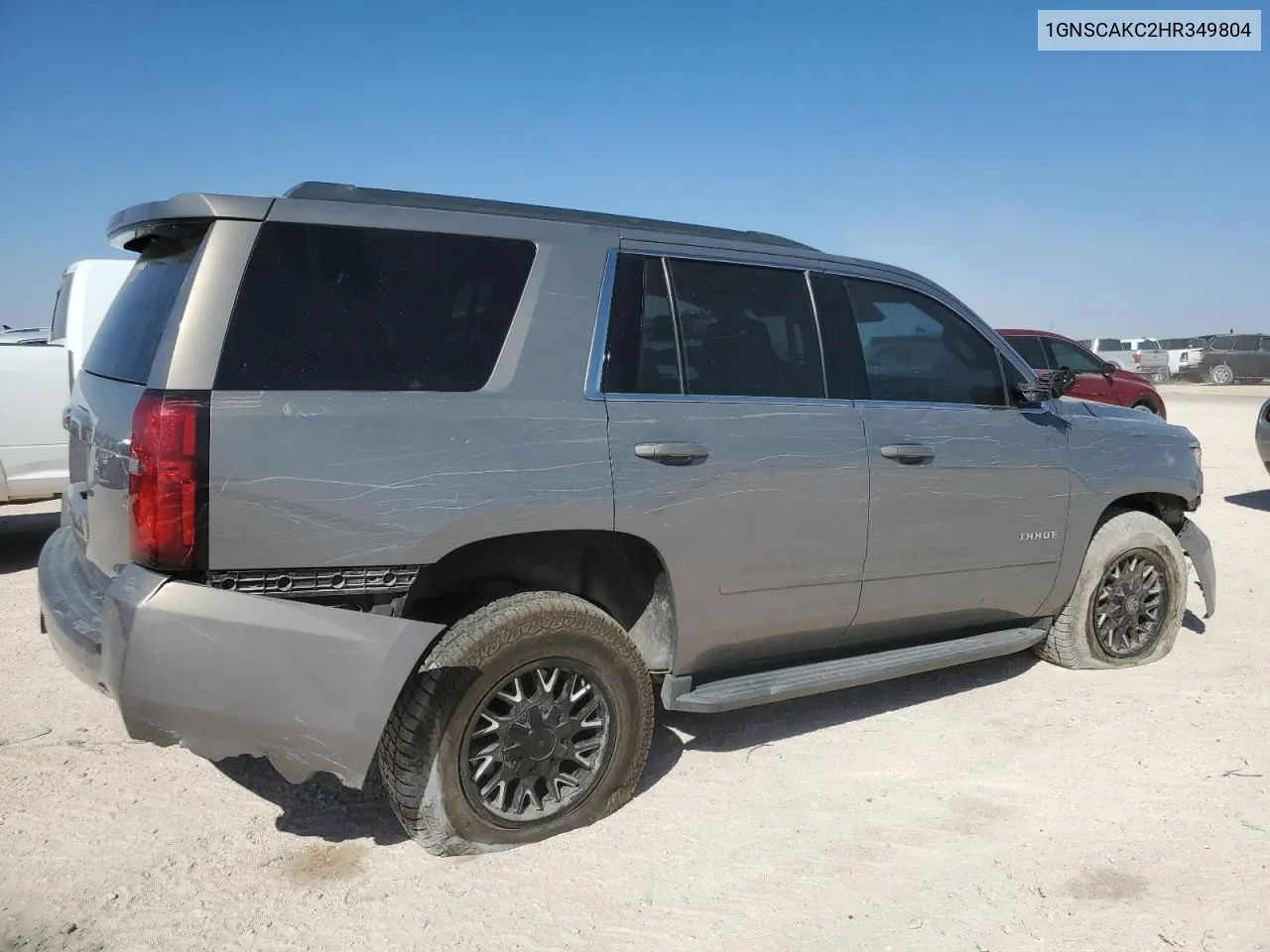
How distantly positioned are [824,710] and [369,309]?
8.98 feet

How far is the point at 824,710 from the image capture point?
4.50m

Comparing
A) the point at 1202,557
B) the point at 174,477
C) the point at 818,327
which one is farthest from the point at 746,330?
the point at 1202,557

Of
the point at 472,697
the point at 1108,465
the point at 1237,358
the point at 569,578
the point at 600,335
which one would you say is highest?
the point at 1237,358

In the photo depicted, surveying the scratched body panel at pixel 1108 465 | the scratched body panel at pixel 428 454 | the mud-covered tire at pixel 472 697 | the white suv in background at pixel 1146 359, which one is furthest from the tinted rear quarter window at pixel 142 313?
the white suv in background at pixel 1146 359

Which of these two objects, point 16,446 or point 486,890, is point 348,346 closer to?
point 486,890

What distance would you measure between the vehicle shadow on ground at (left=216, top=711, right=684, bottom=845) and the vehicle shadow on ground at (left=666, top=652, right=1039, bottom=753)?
0.97 ft

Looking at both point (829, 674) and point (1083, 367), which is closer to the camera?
point (829, 674)

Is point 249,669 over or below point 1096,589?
over

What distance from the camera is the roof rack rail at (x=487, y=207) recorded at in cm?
302

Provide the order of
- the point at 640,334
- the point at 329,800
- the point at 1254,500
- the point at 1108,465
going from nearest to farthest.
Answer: the point at 640,334 → the point at 329,800 → the point at 1108,465 → the point at 1254,500

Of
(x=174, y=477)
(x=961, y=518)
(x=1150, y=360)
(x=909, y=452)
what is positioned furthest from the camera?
(x=1150, y=360)

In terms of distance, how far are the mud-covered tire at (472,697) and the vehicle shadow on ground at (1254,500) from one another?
8.81 meters

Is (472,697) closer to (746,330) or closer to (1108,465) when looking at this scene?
(746,330)

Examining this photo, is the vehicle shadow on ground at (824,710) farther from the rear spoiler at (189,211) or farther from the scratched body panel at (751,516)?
the rear spoiler at (189,211)
